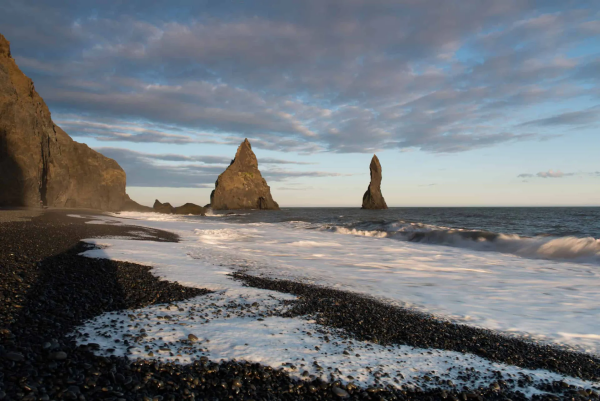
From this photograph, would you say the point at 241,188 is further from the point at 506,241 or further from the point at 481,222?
the point at 506,241

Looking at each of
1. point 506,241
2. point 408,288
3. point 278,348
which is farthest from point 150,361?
point 506,241

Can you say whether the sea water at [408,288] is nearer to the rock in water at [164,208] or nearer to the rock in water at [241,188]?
the rock in water at [164,208]

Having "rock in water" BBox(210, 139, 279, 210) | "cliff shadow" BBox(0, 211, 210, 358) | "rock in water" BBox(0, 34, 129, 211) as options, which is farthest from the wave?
"rock in water" BBox(210, 139, 279, 210)

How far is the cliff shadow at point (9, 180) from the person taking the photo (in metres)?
35.9

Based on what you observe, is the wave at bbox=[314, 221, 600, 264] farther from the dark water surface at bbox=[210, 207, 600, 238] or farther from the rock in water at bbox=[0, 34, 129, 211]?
the rock in water at bbox=[0, 34, 129, 211]

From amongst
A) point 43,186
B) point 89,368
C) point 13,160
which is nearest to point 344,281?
point 89,368

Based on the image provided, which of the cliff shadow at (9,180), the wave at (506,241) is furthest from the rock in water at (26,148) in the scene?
the wave at (506,241)

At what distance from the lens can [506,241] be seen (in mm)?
20672

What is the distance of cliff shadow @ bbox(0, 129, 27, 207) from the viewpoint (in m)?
35.9

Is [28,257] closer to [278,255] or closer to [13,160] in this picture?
[278,255]

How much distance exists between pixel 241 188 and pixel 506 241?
95991 millimetres

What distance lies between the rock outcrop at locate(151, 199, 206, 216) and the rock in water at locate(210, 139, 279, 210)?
34614 millimetres

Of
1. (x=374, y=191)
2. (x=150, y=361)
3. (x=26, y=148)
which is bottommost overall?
(x=150, y=361)

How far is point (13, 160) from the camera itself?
37.0 m
